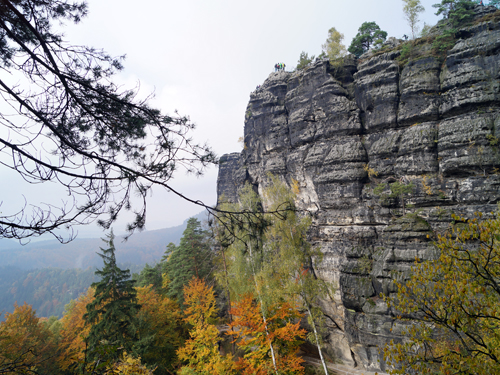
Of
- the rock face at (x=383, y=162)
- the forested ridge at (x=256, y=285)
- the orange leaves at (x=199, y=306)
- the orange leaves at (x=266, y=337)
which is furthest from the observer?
the orange leaves at (x=199, y=306)

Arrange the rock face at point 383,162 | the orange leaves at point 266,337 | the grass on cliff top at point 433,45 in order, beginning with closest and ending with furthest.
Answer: the orange leaves at point 266,337 → the rock face at point 383,162 → the grass on cliff top at point 433,45

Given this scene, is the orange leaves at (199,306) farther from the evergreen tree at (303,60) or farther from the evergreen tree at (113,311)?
the evergreen tree at (303,60)

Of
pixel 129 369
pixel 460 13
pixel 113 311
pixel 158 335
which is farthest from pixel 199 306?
pixel 460 13

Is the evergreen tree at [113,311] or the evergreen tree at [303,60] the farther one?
the evergreen tree at [303,60]

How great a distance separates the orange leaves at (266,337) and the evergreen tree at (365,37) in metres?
Answer: 27.1

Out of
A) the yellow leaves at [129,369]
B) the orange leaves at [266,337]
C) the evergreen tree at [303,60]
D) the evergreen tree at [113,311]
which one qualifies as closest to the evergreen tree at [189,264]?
the evergreen tree at [113,311]

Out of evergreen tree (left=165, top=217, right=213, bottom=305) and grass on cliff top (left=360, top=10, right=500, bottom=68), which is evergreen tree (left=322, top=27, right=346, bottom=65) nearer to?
grass on cliff top (left=360, top=10, right=500, bottom=68)

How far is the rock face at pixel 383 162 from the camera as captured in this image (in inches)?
506

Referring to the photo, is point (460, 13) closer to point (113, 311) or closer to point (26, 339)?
point (113, 311)

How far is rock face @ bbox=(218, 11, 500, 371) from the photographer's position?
42.2 ft

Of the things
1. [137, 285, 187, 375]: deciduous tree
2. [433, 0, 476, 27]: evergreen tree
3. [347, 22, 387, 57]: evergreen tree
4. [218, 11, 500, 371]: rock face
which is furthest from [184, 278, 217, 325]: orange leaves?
[347, 22, 387, 57]: evergreen tree

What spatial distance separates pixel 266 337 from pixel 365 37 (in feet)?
96.4

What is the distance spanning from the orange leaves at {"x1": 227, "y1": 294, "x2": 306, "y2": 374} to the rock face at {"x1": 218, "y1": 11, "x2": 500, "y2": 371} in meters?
4.80

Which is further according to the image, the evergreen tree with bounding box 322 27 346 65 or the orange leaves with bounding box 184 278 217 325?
the evergreen tree with bounding box 322 27 346 65
